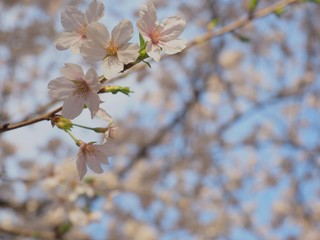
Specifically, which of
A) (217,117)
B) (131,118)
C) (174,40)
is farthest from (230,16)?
(174,40)

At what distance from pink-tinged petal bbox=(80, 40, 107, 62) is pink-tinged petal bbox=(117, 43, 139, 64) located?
0.13 ft

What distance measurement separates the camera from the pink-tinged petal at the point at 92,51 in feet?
3.05

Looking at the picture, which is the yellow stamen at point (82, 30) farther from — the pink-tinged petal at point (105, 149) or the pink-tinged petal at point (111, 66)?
the pink-tinged petal at point (105, 149)

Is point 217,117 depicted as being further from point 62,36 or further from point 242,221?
point 62,36

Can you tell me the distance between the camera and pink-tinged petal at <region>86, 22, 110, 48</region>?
0.93m

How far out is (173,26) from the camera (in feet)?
3.46

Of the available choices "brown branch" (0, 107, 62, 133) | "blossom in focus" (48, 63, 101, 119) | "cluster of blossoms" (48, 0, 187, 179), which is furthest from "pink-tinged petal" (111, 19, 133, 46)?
"brown branch" (0, 107, 62, 133)

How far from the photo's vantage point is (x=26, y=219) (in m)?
5.48

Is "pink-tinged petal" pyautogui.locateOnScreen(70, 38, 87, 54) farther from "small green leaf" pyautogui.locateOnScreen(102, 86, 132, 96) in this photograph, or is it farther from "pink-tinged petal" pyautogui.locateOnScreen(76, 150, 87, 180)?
"pink-tinged petal" pyautogui.locateOnScreen(76, 150, 87, 180)

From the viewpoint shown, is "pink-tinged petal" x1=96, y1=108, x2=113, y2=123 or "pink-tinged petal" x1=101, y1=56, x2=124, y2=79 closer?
"pink-tinged petal" x1=101, y1=56, x2=124, y2=79

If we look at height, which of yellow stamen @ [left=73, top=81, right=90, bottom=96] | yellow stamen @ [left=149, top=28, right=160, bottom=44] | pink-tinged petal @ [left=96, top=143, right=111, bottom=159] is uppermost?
yellow stamen @ [left=149, top=28, right=160, bottom=44]

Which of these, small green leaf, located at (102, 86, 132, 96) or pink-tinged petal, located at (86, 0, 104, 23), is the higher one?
pink-tinged petal, located at (86, 0, 104, 23)

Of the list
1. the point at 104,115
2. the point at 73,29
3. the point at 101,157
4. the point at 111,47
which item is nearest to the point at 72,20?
the point at 73,29

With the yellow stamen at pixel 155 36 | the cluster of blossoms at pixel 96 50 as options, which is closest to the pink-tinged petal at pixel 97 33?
the cluster of blossoms at pixel 96 50
